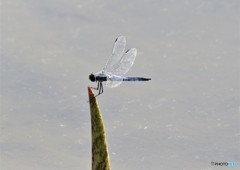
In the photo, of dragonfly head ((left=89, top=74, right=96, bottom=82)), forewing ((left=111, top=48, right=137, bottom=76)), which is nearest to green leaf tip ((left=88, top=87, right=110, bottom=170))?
dragonfly head ((left=89, top=74, right=96, bottom=82))

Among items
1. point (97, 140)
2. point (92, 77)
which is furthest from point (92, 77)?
point (97, 140)


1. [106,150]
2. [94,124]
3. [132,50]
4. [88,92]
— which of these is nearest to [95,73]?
[88,92]

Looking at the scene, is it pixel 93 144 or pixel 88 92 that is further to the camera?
pixel 93 144

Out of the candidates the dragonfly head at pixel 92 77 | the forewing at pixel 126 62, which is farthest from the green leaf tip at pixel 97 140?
the forewing at pixel 126 62

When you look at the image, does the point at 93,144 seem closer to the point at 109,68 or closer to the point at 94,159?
the point at 94,159

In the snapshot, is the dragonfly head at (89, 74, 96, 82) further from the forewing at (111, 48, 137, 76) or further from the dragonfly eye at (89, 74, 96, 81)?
the forewing at (111, 48, 137, 76)

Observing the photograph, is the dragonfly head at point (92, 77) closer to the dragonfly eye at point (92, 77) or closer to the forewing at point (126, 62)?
the dragonfly eye at point (92, 77)

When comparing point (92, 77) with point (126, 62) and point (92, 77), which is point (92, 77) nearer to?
point (92, 77)
